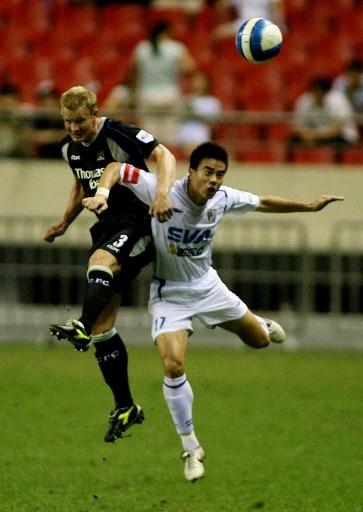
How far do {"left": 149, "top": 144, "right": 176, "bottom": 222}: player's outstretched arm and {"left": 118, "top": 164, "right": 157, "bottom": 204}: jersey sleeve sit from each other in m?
0.15

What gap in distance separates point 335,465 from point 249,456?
84 cm

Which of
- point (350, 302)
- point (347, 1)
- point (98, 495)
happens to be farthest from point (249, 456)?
point (347, 1)

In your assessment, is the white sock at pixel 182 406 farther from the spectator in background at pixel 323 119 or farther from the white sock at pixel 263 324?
the spectator in background at pixel 323 119

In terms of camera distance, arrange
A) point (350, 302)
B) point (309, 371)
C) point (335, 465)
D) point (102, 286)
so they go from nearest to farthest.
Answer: point (102, 286), point (335, 465), point (309, 371), point (350, 302)

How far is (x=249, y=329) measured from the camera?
35.7 feet

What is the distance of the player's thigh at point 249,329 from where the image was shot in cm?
1082

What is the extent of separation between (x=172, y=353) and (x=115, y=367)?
0.64 metres

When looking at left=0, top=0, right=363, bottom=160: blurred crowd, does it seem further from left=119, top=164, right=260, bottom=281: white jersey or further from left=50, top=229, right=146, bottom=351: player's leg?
left=50, top=229, right=146, bottom=351: player's leg

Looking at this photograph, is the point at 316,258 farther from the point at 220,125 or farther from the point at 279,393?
the point at 279,393

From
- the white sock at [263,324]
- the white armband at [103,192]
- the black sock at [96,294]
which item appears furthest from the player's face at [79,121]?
the white sock at [263,324]

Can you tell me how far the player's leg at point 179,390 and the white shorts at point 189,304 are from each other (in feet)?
0.44

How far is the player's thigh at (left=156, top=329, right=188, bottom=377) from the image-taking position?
10023 millimetres

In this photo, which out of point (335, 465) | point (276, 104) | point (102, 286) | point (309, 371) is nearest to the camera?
point (102, 286)

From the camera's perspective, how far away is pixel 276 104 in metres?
20.5
